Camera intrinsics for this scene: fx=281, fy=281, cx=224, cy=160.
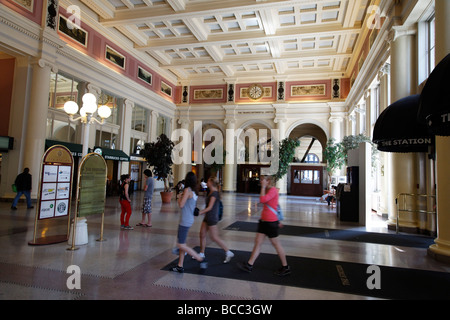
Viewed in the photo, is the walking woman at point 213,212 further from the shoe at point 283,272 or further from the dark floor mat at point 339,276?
the shoe at point 283,272

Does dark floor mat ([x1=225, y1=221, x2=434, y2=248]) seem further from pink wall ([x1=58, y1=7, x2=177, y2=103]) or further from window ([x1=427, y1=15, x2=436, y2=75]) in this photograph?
pink wall ([x1=58, y1=7, x2=177, y2=103])

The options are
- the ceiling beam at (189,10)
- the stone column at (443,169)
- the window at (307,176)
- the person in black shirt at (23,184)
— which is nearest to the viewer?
the stone column at (443,169)

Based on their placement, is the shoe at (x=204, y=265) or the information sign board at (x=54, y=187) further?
the information sign board at (x=54, y=187)

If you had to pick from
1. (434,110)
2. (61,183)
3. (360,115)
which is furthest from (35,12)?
(360,115)

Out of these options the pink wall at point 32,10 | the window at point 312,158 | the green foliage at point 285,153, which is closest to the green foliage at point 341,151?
the green foliage at point 285,153

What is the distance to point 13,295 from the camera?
10.6 feet

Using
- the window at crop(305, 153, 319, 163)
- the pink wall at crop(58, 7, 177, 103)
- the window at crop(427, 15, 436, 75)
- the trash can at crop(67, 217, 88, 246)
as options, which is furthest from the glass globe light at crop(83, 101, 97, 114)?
the window at crop(305, 153, 319, 163)

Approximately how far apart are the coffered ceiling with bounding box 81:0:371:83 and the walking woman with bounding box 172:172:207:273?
435 inches

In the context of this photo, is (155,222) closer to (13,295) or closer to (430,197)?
(13,295)

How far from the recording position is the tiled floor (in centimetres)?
344

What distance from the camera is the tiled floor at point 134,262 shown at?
3436 millimetres

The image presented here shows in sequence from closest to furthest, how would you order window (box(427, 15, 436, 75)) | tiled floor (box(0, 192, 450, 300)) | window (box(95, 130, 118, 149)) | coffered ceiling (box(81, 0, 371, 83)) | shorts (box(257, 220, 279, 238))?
1. tiled floor (box(0, 192, 450, 300))
2. shorts (box(257, 220, 279, 238))
3. window (box(427, 15, 436, 75))
4. coffered ceiling (box(81, 0, 371, 83))
5. window (box(95, 130, 118, 149))

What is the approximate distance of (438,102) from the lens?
12.9 ft
